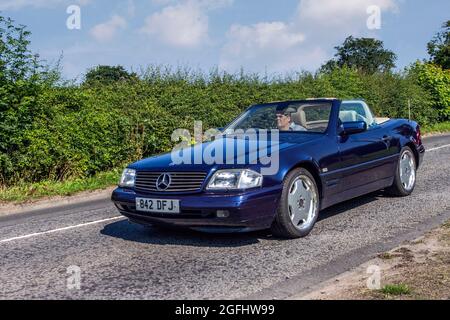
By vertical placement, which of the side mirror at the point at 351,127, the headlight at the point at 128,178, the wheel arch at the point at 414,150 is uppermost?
the side mirror at the point at 351,127

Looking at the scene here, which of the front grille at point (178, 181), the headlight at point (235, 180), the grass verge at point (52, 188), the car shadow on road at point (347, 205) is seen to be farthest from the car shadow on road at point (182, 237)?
the grass verge at point (52, 188)

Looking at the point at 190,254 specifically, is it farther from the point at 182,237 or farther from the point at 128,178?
the point at 128,178

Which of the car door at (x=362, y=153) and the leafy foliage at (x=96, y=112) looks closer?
the car door at (x=362, y=153)

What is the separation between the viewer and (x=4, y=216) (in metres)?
8.50

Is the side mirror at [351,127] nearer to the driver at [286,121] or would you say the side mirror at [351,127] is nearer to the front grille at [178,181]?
the driver at [286,121]

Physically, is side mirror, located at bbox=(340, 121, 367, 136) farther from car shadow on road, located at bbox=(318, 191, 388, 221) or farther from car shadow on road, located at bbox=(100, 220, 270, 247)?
car shadow on road, located at bbox=(100, 220, 270, 247)

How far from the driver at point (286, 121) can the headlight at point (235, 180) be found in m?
1.53

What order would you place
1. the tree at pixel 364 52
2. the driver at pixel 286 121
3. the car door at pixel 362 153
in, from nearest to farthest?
the car door at pixel 362 153 → the driver at pixel 286 121 → the tree at pixel 364 52

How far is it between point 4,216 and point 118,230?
326 cm

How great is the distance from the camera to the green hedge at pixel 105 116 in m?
10.2

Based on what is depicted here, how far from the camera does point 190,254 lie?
4973mm
